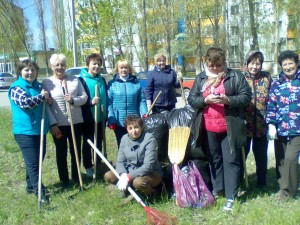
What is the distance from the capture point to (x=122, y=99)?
510 centimetres

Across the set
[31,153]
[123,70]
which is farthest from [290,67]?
[31,153]

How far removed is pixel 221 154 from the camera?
4301mm

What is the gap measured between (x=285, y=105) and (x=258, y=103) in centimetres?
37

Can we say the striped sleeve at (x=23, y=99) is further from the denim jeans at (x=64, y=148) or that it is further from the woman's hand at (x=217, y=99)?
the woman's hand at (x=217, y=99)

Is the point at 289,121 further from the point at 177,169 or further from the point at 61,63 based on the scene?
the point at 61,63

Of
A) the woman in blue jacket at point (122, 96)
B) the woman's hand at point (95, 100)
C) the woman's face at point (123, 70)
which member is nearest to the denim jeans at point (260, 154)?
the woman in blue jacket at point (122, 96)

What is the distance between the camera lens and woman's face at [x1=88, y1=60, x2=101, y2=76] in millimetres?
5004

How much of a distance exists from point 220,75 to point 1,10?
27.9 meters

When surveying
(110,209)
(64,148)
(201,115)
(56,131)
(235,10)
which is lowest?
(110,209)

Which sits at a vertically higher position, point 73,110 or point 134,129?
point 73,110

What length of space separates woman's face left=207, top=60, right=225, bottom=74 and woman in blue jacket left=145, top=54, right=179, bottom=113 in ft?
6.65

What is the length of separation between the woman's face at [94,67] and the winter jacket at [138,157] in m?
1.09

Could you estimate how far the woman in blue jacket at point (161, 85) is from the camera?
608 cm

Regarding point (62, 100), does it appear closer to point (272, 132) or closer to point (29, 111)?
point (29, 111)
